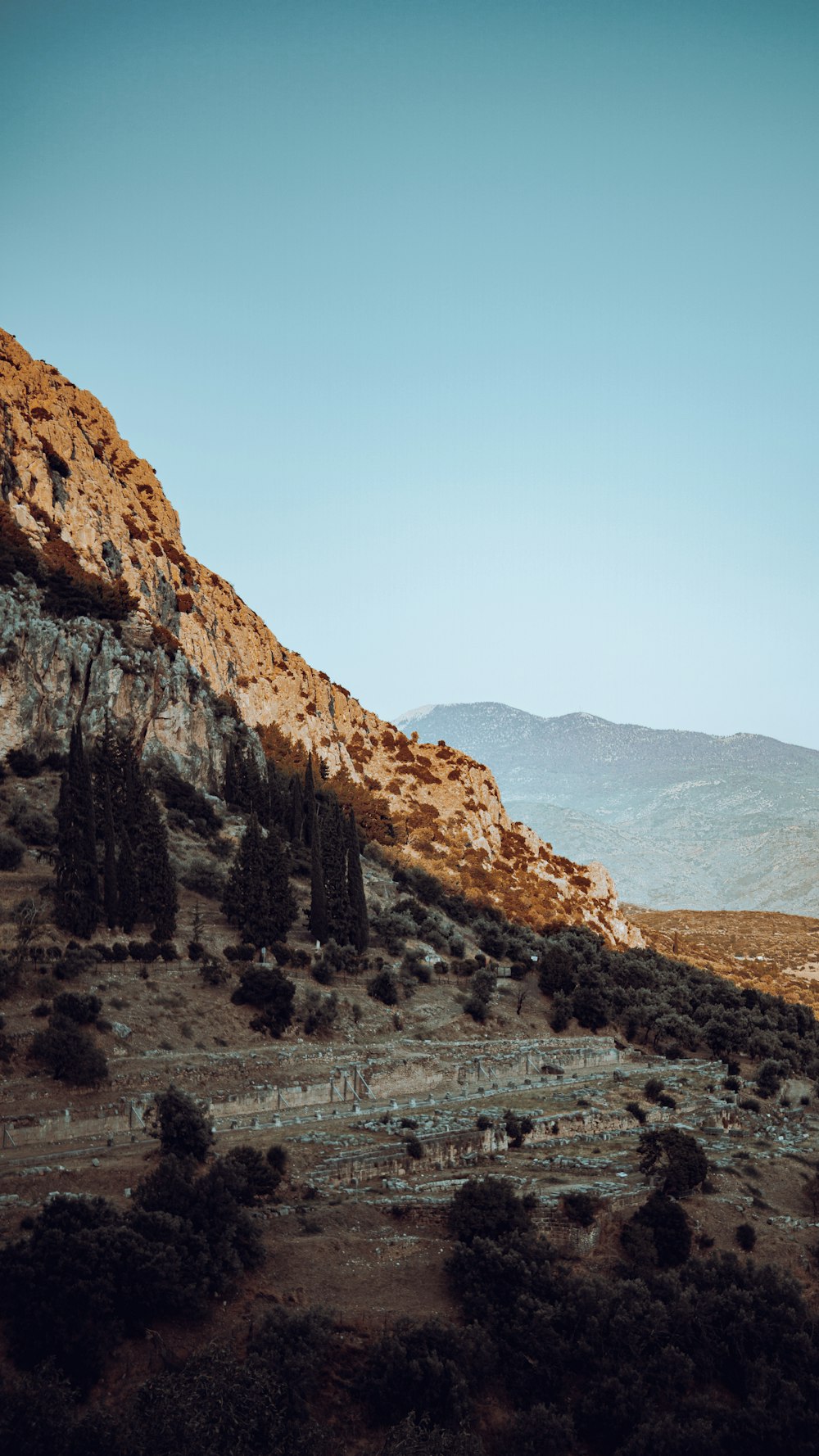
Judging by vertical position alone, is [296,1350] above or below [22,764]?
below

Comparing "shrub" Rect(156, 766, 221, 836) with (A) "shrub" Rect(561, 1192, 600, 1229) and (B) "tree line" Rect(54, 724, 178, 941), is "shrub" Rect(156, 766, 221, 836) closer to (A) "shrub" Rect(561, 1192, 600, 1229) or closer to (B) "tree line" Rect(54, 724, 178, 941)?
(B) "tree line" Rect(54, 724, 178, 941)

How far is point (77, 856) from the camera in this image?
41844 millimetres

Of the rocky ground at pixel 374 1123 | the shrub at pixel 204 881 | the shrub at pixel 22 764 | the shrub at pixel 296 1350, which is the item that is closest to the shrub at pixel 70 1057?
the rocky ground at pixel 374 1123

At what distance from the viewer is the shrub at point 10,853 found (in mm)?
44531

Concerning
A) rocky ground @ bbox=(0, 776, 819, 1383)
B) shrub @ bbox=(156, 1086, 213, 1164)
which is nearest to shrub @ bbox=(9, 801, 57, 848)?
rocky ground @ bbox=(0, 776, 819, 1383)

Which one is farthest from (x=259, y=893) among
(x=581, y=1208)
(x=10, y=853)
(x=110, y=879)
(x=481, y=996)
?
(x=581, y=1208)

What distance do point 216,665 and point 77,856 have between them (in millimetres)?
45267

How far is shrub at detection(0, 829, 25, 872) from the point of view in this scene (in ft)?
146

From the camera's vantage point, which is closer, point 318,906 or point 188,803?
point 318,906

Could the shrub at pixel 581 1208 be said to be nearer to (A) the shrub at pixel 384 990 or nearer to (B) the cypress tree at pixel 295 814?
(A) the shrub at pixel 384 990

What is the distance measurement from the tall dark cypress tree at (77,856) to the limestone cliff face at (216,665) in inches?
662

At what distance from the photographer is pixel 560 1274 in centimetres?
2222

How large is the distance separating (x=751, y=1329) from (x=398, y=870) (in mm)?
52996

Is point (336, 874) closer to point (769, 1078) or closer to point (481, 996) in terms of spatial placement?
point (481, 996)
